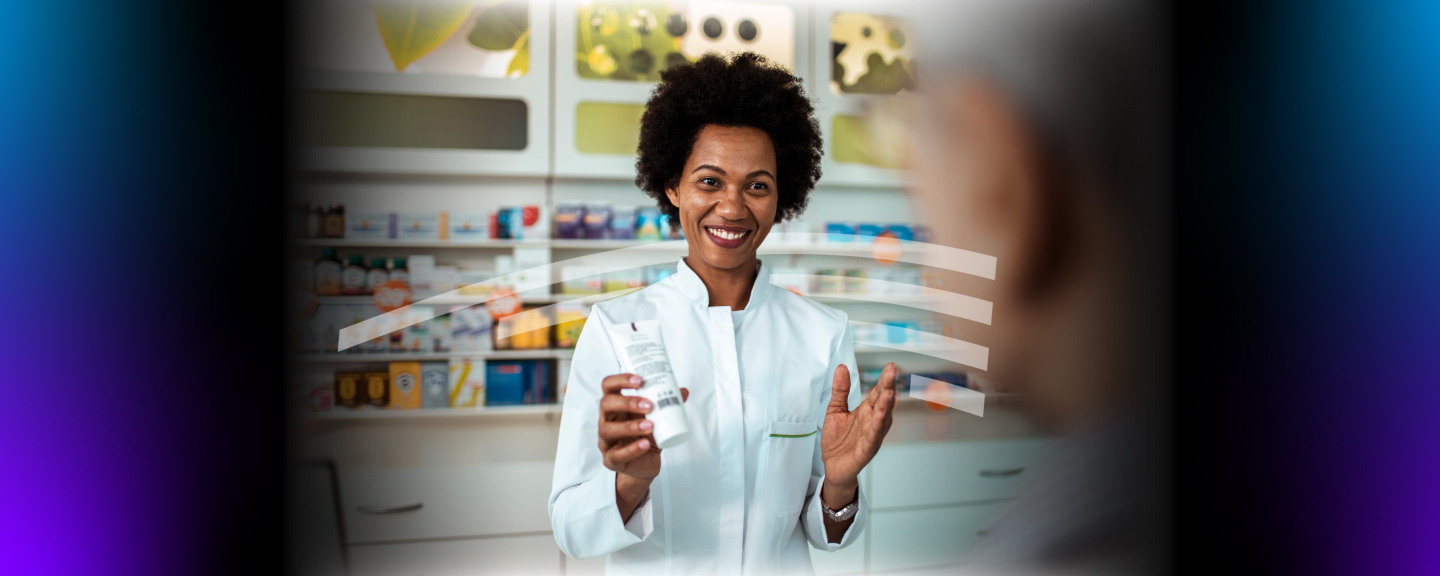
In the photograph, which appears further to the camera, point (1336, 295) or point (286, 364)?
point (1336, 295)

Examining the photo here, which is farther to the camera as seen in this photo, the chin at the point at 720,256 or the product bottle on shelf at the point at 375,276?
the product bottle on shelf at the point at 375,276

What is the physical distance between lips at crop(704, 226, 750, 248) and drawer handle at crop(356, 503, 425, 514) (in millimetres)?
934

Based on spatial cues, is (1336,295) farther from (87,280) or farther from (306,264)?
(87,280)

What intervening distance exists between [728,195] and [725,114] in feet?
0.48

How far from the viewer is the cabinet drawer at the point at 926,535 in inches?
65.9

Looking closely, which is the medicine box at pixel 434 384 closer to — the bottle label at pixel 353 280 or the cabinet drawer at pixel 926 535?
the bottle label at pixel 353 280

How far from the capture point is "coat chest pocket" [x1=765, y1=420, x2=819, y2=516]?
106 centimetres

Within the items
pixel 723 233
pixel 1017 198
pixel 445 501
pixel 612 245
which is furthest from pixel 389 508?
pixel 1017 198

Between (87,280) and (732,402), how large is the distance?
0.92 meters

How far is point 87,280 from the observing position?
0.91 metres

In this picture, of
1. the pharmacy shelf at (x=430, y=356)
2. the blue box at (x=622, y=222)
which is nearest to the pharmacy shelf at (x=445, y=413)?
the pharmacy shelf at (x=430, y=356)

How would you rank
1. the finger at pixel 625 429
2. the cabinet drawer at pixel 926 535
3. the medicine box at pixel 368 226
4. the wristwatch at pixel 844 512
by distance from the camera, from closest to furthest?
the finger at pixel 625 429 → the wristwatch at pixel 844 512 → the medicine box at pixel 368 226 → the cabinet drawer at pixel 926 535

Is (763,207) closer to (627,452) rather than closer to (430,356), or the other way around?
(627,452)

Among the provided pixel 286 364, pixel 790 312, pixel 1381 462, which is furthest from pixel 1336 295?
pixel 286 364
